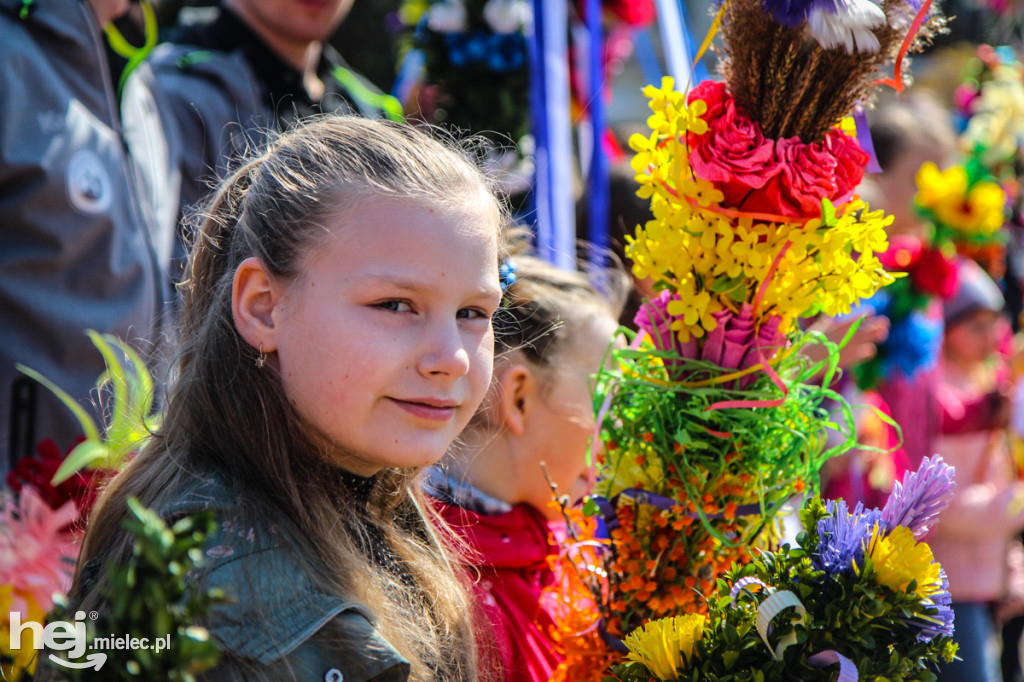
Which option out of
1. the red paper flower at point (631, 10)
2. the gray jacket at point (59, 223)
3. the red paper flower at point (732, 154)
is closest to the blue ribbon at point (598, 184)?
the red paper flower at point (631, 10)

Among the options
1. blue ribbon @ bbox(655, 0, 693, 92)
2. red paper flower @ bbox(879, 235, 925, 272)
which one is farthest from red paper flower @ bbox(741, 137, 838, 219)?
red paper flower @ bbox(879, 235, 925, 272)

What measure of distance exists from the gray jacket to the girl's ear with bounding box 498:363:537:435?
2.63 feet

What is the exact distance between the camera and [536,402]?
210cm

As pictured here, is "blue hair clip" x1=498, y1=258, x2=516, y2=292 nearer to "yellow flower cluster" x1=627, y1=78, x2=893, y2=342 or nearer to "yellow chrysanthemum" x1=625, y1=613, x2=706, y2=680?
"yellow flower cluster" x1=627, y1=78, x2=893, y2=342

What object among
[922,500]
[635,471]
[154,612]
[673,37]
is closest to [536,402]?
[635,471]

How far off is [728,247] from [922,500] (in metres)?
0.46

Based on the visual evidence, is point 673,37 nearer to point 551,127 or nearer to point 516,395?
point 551,127

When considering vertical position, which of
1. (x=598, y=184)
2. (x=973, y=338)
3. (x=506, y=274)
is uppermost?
(x=506, y=274)

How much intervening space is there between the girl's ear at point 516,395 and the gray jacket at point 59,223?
0.80 m

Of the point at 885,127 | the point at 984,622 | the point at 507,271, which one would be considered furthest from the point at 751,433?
the point at 885,127

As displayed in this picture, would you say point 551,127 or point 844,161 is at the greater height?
point 844,161

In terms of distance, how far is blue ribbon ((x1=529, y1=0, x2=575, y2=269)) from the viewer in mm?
3064

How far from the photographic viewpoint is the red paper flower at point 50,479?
184 cm

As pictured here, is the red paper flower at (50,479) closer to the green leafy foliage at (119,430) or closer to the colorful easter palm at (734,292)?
the green leafy foliage at (119,430)
